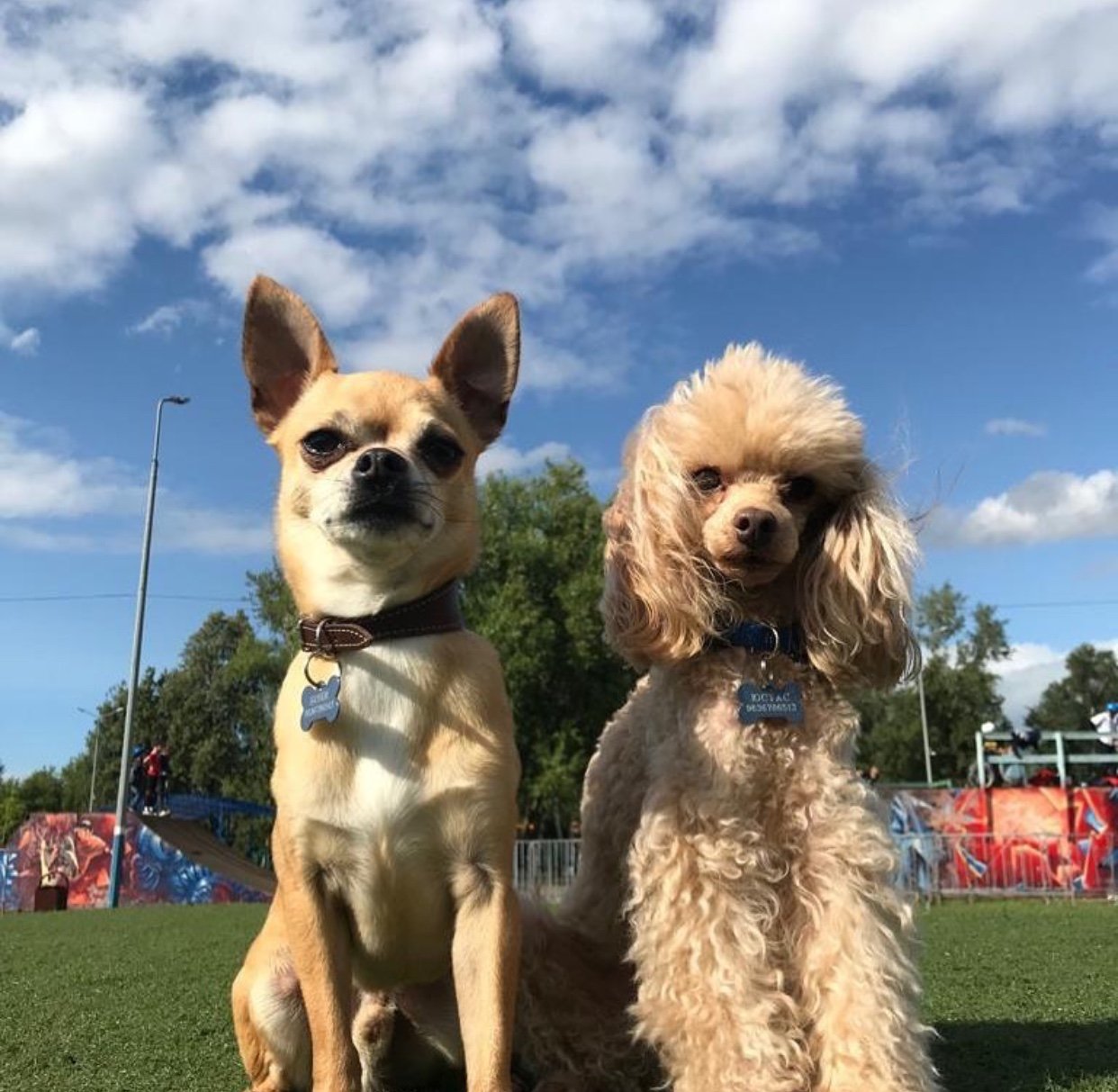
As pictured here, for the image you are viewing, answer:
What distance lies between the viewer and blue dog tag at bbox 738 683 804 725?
104 inches

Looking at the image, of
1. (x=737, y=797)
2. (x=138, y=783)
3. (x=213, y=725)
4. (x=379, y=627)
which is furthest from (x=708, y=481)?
(x=213, y=725)

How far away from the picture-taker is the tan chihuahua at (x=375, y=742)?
2.40m

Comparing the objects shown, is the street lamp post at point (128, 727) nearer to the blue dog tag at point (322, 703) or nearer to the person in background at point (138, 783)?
the person in background at point (138, 783)

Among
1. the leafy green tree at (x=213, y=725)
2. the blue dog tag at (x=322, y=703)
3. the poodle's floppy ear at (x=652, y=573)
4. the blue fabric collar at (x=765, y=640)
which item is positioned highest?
the leafy green tree at (x=213, y=725)

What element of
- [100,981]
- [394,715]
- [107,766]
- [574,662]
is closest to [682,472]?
[394,715]

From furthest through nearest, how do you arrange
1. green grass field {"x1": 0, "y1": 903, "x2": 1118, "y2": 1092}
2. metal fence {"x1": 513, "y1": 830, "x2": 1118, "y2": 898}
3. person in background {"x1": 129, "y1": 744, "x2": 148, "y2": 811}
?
person in background {"x1": 129, "y1": 744, "x2": 148, "y2": 811} → metal fence {"x1": 513, "y1": 830, "x2": 1118, "y2": 898} → green grass field {"x1": 0, "y1": 903, "x2": 1118, "y2": 1092}

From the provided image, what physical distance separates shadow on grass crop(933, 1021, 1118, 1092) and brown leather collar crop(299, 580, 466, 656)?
6.36ft

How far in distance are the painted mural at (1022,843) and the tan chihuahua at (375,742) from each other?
15116mm

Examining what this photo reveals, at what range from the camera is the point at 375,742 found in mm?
2463

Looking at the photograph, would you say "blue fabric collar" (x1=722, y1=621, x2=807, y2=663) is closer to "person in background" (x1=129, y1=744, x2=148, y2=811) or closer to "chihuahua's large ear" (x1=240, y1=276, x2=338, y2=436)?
"chihuahua's large ear" (x1=240, y1=276, x2=338, y2=436)

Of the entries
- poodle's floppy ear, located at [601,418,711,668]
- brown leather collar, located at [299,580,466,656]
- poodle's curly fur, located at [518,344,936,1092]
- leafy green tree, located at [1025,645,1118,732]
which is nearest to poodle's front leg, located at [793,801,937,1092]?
poodle's curly fur, located at [518,344,936,1092]

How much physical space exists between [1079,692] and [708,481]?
2864 inches

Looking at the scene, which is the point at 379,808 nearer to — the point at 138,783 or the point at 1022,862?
the point at 1022,862

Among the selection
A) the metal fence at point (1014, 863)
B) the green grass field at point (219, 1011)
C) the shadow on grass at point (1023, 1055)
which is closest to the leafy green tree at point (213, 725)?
the metal fence at point (1014, 863)
